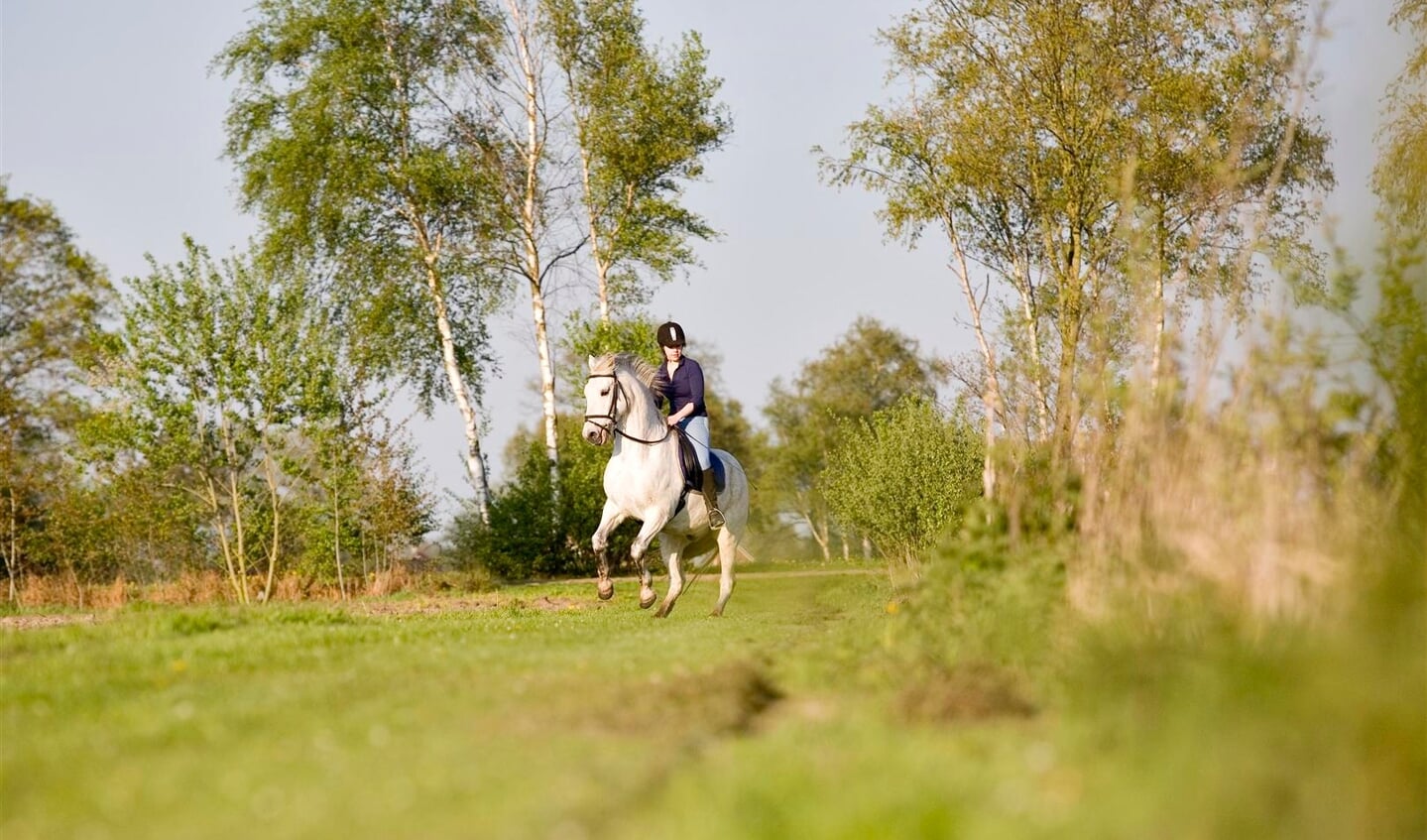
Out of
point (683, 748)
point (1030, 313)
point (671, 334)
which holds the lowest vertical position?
point (683, 748)

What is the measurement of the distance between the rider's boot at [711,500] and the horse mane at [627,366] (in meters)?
1.47

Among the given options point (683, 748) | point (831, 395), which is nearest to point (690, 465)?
point (683, 748)

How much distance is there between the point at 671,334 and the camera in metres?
19.7

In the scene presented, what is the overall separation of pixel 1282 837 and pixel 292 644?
921cm

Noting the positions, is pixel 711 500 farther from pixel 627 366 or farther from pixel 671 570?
pixel 627 366

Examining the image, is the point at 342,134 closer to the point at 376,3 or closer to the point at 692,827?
the point at 376,3

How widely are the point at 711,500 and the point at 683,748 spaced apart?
13.2 metres

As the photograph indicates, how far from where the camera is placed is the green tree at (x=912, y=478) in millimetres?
25953

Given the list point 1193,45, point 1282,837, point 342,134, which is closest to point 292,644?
point 1282,837

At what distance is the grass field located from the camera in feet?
16.4

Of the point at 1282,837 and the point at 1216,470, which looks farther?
the point at 1216,470

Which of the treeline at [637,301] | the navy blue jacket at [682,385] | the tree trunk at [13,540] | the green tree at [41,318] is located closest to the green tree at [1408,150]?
the treeline at [637,301]

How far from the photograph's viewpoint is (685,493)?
19.4 metres

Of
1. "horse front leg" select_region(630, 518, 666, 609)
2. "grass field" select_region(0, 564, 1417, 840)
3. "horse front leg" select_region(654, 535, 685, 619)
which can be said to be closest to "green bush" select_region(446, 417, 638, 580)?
"horse front leg" select_region(654, 535, 685, 619)
